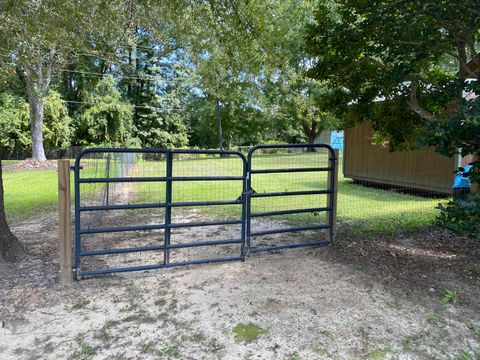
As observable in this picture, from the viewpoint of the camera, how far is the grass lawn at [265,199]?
19.5 ft

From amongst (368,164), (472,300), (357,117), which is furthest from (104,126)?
(472,300)

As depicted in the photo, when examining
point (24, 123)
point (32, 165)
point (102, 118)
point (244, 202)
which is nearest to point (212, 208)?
point (244, 202)

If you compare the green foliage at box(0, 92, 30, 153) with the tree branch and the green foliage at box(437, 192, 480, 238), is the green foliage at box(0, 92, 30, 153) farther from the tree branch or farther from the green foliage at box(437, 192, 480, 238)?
the green foliage at box(437, 192, 480, 238)

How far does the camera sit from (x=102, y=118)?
26188 mm

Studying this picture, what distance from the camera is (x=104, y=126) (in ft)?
86.4

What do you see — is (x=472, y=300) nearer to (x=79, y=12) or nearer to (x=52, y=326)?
(x=52, y=326)

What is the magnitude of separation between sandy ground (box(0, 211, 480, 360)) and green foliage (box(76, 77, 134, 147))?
2348 cm

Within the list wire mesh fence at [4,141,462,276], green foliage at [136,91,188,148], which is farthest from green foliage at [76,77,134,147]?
wire mesh fence at [4,141,462,276]

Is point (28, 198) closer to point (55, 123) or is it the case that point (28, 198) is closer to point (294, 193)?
point (294, 193)

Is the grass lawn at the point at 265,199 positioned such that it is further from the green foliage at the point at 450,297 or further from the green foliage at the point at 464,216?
the green foliage at the point at 464,216

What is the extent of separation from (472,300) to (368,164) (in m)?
9.00

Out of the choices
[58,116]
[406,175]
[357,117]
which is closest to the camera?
[357,117]

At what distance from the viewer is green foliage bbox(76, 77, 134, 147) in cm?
2573

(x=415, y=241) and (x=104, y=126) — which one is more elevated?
(x=104, y=126)
